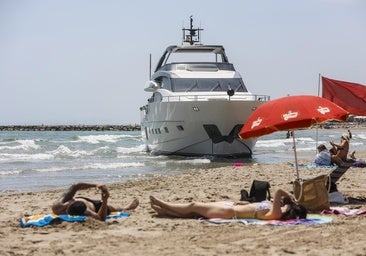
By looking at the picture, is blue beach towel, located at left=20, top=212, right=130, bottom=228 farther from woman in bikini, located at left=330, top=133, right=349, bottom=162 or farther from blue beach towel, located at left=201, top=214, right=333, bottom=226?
woman in bikini, located at left=330, top=133, right=349, bottom=162

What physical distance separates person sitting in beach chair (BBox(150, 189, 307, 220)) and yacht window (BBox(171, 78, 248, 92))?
52.4 ft

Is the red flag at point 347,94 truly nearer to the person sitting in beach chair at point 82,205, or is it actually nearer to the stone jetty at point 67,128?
the person sitting in beach chair at point 82,205

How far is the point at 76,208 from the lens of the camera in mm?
7645

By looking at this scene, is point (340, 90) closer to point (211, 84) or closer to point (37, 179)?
point (37, 179)

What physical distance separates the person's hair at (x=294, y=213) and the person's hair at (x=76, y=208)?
2833 millimetres

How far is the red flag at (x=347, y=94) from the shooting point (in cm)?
1030

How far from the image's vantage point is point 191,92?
919 inches

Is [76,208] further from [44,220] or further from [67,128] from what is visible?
[67,128]

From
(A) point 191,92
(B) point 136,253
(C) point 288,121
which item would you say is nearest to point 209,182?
(C) point 288,121

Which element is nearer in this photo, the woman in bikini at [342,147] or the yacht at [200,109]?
the woman in bikini at [342,147]

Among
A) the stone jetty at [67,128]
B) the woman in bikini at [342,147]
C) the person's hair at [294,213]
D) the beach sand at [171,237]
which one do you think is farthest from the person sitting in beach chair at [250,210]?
the stone jetty at [67,128]

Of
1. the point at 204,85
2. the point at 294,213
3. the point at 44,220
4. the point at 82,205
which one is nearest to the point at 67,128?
the point at 204,85

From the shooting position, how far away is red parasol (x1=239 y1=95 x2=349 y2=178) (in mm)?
7949

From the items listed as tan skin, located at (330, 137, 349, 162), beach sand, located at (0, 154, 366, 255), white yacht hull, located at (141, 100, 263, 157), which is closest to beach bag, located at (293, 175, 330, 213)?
beach sand, located at (0, 154, 366, 255)
